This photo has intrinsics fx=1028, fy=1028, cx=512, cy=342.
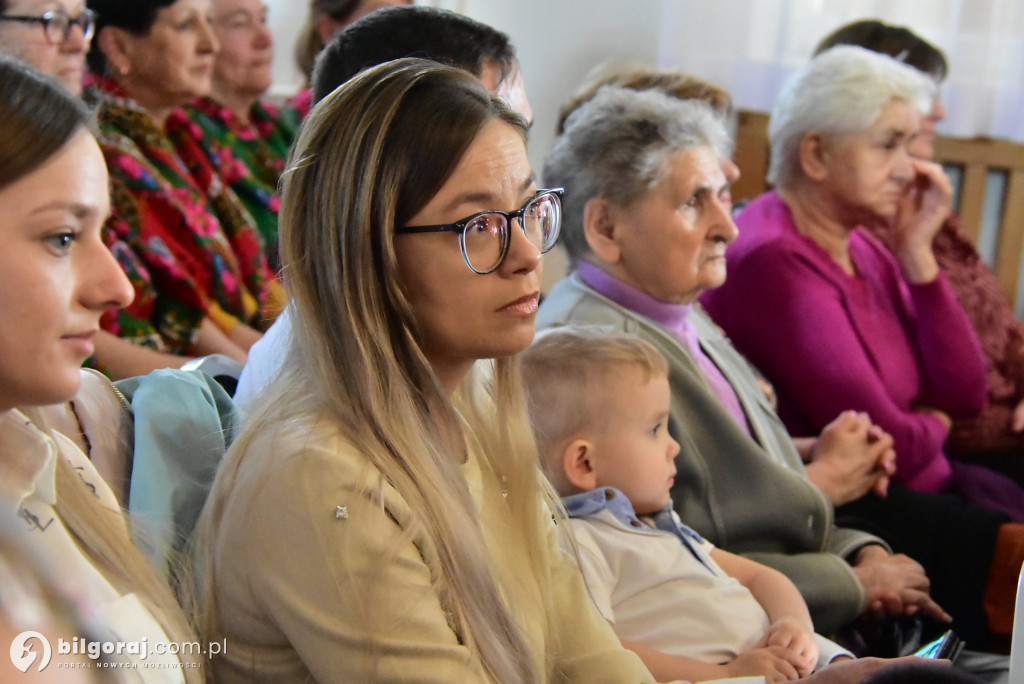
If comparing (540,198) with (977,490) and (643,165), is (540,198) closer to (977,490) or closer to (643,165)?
(643,165)

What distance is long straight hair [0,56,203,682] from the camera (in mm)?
681

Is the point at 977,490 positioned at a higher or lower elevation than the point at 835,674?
lower

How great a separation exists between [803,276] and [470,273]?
3.98 ft

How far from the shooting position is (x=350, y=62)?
4.10ft

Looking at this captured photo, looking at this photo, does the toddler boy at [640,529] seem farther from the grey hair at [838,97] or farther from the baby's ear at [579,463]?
the grey hair at [838,97]

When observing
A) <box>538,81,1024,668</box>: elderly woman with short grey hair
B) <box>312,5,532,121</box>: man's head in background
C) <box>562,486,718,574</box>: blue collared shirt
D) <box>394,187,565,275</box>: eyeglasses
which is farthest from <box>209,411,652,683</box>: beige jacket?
<box>538,81,1024,668</box>: elderly woman with short grey hair

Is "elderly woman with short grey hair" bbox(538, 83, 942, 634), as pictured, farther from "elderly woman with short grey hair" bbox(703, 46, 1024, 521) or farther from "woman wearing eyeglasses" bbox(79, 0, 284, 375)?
"woman wearing eyeglasses" bbox(79, 0, 284, 375)

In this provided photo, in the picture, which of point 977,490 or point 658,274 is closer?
point 658,274

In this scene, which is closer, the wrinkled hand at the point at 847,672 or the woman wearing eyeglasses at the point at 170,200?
the wrinkled hand at the point at 847,672

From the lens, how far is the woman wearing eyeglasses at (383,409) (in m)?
0.80

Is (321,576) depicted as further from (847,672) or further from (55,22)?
(55,22)

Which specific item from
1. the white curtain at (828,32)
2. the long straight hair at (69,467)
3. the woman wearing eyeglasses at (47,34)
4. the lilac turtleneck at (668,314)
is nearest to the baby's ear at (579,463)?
the lilac turtleneck at (668,314)

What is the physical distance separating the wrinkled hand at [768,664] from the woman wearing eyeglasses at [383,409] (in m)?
0.31

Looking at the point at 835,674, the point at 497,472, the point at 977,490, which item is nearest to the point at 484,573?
the point at 497,472
